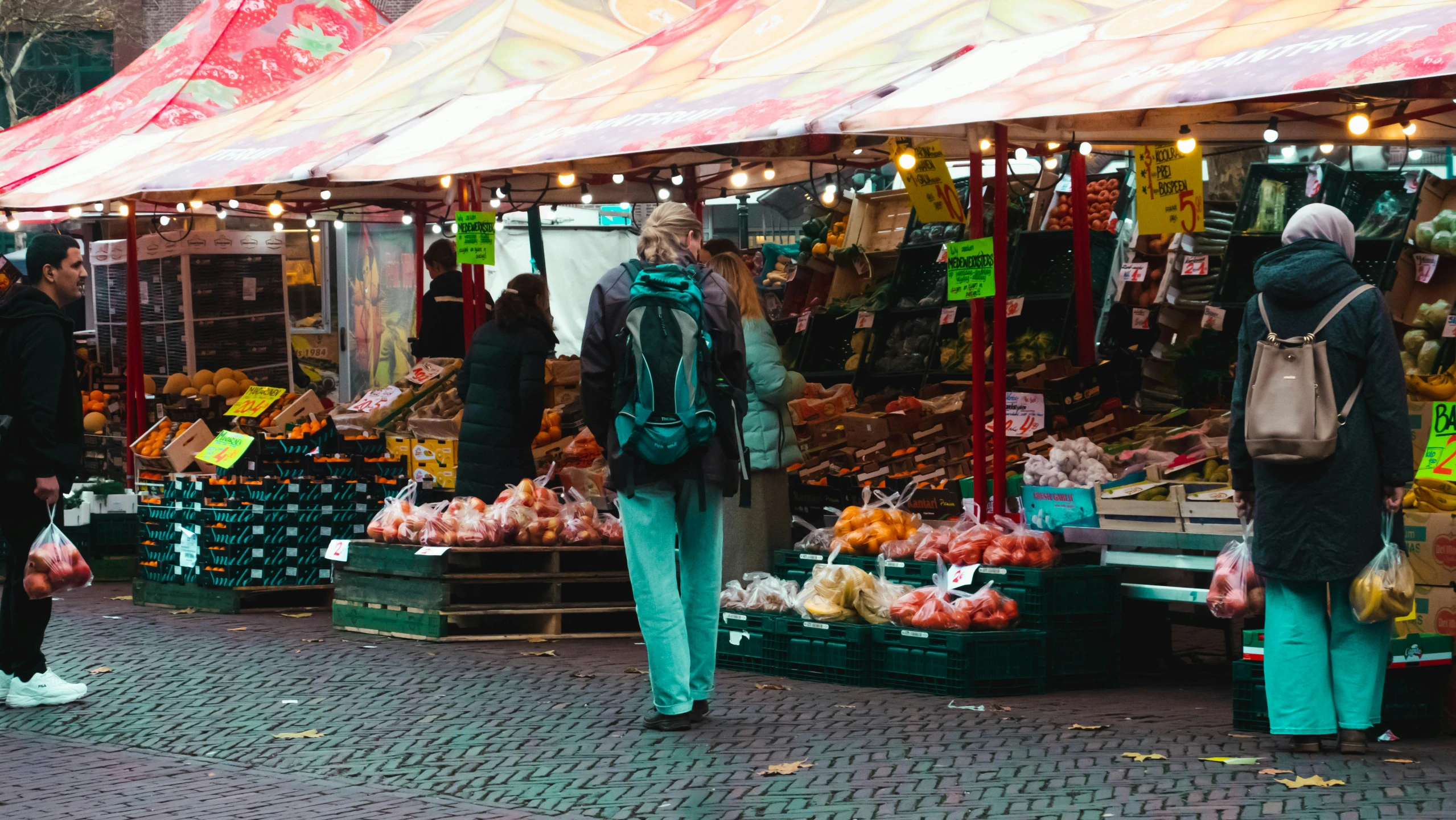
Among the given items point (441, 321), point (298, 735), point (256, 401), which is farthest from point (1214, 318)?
point (256, 401)

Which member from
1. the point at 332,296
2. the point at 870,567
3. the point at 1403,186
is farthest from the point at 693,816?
the point at 332,296

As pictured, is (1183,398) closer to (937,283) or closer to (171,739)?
(937,283)

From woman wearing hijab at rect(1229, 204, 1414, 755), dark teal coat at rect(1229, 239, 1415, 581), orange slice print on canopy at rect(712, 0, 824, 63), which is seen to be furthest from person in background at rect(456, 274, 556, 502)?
dark teal coat at rect(1229, 239, 1415, 581)

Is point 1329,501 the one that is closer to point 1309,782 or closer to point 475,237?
point 1309,782

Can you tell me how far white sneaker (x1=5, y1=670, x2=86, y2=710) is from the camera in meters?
7.39

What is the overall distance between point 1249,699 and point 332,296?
15.0 metres

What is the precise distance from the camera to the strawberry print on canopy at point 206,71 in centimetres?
1435

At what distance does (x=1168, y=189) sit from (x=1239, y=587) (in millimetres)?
3563

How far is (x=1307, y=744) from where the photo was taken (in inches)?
232

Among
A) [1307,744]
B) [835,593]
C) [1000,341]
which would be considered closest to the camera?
[1307,744]

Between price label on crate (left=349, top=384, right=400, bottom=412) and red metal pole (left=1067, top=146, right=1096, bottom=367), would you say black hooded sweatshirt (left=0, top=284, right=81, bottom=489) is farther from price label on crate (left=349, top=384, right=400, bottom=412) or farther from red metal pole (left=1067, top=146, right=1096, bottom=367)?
red metal pole (left=1067, top=146, right=1096, bottom=367)

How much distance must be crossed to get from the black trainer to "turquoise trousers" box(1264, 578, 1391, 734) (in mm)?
2153

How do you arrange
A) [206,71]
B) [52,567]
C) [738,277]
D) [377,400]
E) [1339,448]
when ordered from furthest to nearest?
[206,71], [377,400], [738,277], [52,567], [1339,448]

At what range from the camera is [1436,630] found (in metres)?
6.51
